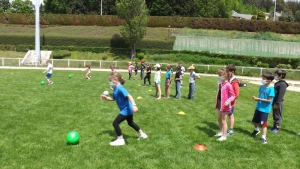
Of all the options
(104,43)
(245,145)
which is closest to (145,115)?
(245,145)

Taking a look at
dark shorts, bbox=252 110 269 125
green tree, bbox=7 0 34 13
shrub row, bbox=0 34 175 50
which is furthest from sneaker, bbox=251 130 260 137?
green tree, bbox=7 0 34 13

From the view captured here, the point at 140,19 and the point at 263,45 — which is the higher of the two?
the point at 140,19

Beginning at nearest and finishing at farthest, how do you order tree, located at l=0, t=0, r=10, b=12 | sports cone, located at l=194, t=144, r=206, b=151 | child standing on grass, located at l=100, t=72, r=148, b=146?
child standing on grass, located at l=100, t=72, r=148, b=146 → sports cone, located at l=194, t=144, r=206, b=151 → tree, located at l=0, t=0, r=10, b=12

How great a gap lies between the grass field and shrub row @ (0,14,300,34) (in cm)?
4508

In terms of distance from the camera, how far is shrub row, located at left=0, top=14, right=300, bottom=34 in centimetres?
5284

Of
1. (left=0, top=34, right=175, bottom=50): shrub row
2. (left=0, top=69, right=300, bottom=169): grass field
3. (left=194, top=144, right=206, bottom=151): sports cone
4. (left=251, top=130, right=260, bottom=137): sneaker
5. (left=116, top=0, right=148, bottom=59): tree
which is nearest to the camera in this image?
(left=0, top=69, right=300, bottom=169): grass field

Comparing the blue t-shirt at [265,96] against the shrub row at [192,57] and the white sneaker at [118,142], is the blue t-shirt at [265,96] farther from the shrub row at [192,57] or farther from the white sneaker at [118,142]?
the shrub row at [192,57]

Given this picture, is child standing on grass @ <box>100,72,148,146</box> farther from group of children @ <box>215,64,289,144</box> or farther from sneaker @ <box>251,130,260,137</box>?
sneaker @ <box>251,130,260,137</box>

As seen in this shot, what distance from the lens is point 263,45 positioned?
42.2 m

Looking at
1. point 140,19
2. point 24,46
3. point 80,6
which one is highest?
point 80,6

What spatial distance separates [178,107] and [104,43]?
3411cm

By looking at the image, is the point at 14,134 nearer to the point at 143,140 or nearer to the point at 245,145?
the point at 143,140

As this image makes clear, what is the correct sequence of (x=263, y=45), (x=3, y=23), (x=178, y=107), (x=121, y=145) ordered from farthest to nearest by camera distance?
(x=3, y=23) < (x=263, y=45) < (x=178, y=107) < (x=121, y=145)

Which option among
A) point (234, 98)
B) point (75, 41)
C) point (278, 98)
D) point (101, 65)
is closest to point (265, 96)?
point (234, 98)
